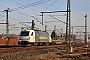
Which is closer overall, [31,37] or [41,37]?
[31,37]

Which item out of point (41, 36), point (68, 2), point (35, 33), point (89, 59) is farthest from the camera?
point (41, 36)

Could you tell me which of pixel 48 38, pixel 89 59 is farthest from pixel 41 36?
pixel 89 59

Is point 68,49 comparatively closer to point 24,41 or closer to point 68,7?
point 68,7

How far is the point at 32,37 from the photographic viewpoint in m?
44.1

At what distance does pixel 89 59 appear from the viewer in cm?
1752

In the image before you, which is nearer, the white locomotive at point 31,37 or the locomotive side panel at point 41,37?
the white locomotive at point 31,37

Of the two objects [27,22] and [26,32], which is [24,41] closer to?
[26,32]

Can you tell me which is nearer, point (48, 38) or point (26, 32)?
point (26, 32)

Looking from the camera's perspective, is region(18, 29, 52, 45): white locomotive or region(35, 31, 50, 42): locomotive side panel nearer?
region(18, 29, 52, 45): white locomotive

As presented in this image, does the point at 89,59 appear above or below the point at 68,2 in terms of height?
below

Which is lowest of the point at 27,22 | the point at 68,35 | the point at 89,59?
the point at 89,59

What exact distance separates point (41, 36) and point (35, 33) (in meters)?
3.54

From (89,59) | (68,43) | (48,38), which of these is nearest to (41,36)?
(48,38)

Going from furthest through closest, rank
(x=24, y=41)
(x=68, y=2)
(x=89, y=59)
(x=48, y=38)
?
1. (x=48, y=38)
2. (x=24, y=41)
3. (x=68, y=2)
4. (x=89, y=59)
